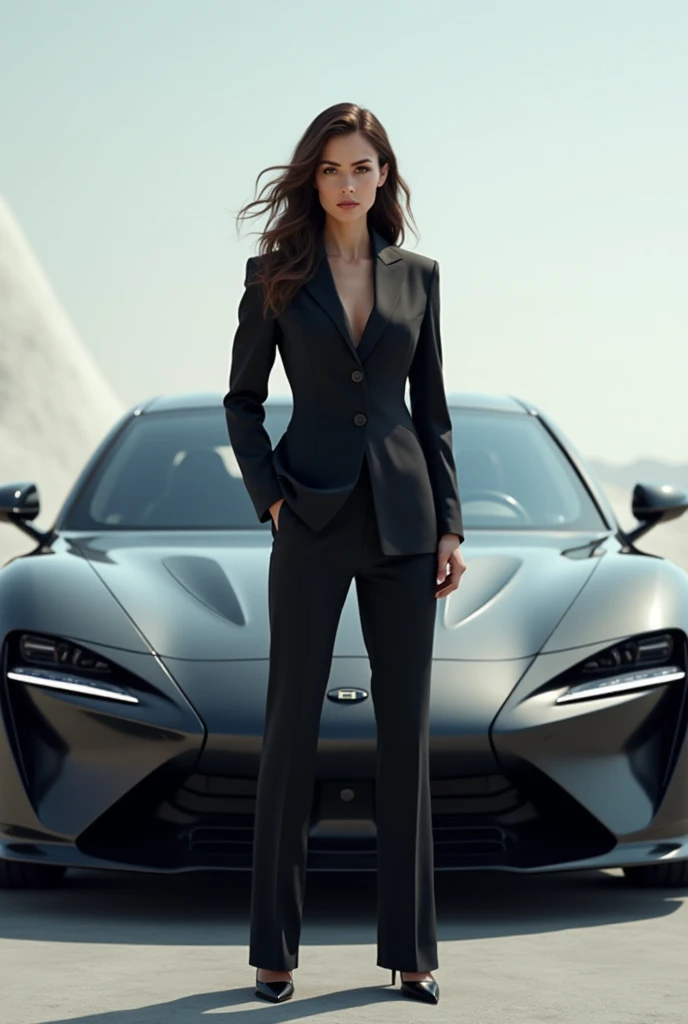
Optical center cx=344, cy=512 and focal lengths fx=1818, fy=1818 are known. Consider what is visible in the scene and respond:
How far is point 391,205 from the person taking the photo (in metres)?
3.66

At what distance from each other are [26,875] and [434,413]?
168 centimetres

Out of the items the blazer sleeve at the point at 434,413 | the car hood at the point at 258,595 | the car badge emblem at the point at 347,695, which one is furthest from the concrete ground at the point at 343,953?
the blazer sleeve at the point at 434,413

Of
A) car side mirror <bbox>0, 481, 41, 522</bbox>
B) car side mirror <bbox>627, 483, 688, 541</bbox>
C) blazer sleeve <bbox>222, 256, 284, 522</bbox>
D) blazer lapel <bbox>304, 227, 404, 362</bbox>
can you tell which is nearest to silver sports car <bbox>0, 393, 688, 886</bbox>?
car side mirror <bbox>0, 481, 41, 522</bbox>

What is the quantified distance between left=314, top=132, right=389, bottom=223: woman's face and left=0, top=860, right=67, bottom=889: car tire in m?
1.84

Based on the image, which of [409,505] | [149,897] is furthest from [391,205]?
[149,897]

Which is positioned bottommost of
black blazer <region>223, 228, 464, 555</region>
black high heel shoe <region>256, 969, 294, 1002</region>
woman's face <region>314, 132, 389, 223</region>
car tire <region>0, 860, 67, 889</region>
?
car tire <region>0, 860, 67, 889</region>

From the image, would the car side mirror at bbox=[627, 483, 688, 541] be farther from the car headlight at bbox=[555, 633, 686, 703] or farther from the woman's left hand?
the woman's left hand

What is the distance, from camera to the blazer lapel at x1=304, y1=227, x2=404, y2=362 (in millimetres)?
3463

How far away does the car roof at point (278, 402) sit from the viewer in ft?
18.8

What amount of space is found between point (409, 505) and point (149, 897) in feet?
4.93

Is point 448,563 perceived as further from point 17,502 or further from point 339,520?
point 17,502

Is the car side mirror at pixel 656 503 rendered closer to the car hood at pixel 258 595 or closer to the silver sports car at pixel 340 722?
the car hood at pixel 258 595

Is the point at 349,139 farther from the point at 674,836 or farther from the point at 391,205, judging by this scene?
the point at 674,836

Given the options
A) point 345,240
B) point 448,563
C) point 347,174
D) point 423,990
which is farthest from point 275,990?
point 347,174
